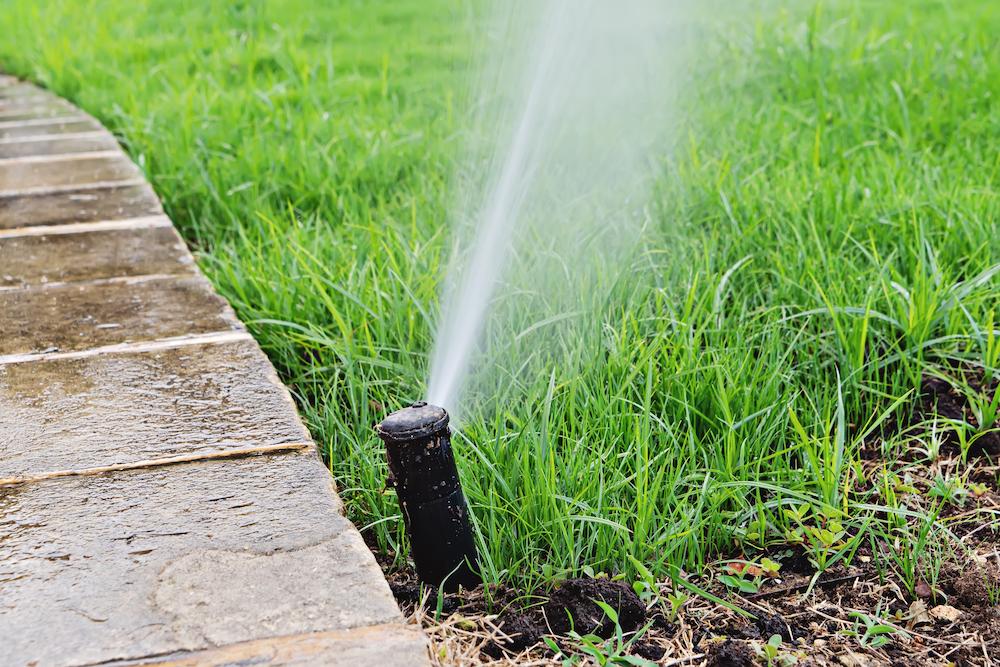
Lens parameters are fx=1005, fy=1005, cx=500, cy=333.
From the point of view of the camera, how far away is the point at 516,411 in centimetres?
205

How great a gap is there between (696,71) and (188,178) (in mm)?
2571

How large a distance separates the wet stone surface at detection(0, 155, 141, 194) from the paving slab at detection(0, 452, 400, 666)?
2234 mm

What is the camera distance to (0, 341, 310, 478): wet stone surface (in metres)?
1.80

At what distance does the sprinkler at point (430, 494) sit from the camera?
1487mm

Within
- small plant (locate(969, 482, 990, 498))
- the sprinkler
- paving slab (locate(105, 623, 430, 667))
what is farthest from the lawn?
paving slab (locate(105, 623, 430, 667))

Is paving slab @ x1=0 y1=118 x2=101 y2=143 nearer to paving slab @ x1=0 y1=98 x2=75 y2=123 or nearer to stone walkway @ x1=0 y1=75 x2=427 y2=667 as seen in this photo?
paving slab @ x1=0 y1=98 x2=75 y2=123

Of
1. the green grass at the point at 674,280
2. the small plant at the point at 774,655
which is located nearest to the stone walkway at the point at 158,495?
the green grass at the point at 674,280

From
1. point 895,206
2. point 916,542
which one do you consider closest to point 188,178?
point 895,206

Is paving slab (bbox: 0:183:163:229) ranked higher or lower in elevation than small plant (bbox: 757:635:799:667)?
higher

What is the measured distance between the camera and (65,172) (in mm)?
3758

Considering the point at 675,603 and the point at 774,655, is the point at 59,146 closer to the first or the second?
the point at 675,603

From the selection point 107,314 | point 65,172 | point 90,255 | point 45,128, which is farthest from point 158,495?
point 45,128

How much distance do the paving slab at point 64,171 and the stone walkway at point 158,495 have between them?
87 centimetres

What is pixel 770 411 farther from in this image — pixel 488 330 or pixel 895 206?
pixel 895 206
